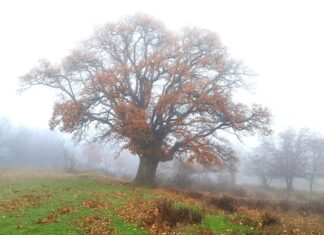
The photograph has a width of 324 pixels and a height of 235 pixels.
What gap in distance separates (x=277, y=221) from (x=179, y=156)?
609 inches

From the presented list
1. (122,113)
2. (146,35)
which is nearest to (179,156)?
(122,113)

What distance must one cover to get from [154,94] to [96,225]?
18.2 metres

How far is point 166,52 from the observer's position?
32.5 m

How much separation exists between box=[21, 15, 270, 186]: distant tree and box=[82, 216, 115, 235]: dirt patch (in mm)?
12430

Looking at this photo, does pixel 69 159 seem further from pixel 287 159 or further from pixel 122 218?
pixel 122 218

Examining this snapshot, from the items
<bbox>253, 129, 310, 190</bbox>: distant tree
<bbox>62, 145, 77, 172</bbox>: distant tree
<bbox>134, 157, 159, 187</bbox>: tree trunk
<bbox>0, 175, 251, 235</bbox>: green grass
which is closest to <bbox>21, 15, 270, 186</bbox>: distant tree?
<bbox>134, 157, 159, 187</bbox>: tree trunk

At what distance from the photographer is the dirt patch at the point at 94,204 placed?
18.8 meters

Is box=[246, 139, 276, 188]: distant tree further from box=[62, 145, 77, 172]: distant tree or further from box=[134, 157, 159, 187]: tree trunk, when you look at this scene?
box=[134, 157, 159, 187]: tree trunk

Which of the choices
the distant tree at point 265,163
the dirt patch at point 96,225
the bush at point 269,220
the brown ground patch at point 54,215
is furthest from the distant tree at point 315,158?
the dirt patch at point 96,225

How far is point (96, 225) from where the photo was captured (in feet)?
49.5

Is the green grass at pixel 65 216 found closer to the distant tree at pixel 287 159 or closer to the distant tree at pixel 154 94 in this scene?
the distant tree at pixel 154 94

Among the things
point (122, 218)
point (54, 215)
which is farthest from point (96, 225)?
point (54, 215)

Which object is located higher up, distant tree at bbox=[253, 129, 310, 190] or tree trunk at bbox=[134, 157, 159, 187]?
distant tree at bbox=[253, 129, 310, 190]

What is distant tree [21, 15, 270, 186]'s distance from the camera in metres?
29.6
